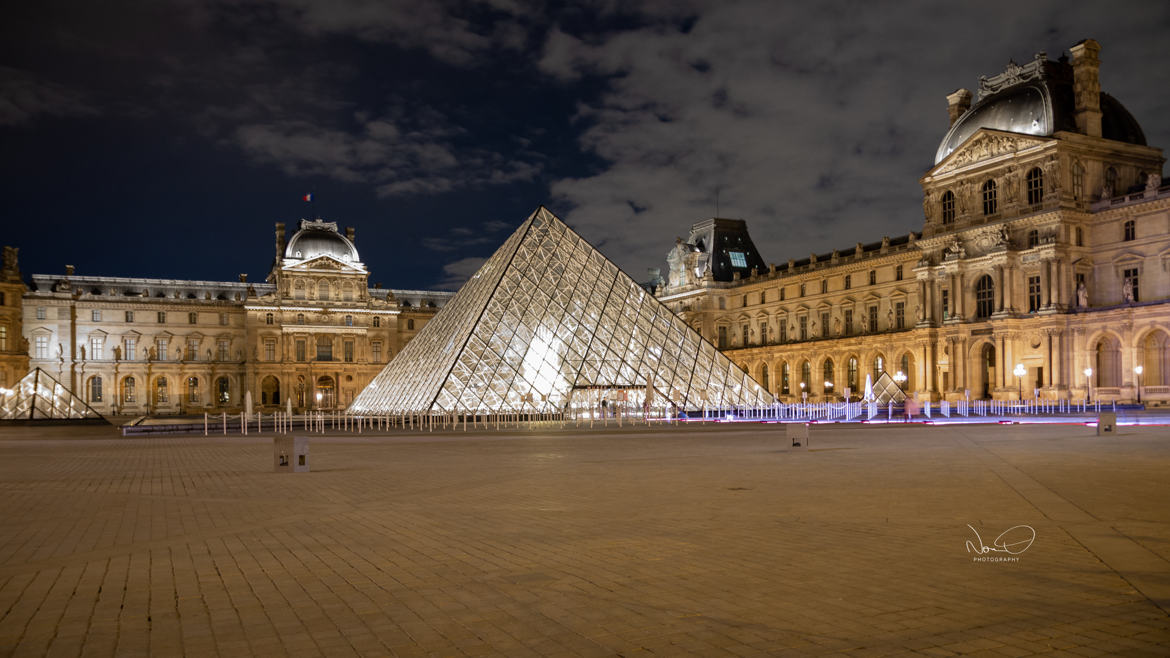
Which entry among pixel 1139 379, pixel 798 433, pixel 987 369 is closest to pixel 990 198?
pixel 987 369

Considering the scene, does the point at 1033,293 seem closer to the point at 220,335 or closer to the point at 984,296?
the point at 984,296

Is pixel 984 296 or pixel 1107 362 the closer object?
pixel 1107 362

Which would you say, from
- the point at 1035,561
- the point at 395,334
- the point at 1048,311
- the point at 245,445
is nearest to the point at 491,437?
the point at 245,445

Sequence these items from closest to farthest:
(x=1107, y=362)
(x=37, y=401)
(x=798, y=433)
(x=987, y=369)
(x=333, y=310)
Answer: (x=798, y=433) < (x=37, y=401) < (x=1107, y=362) < (x=987, y=369) < (x=333, y=310)

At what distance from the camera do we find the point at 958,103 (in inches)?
1893

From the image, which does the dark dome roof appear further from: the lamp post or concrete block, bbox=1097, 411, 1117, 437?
concrete block, bbox=1097, 411, 1117, 437

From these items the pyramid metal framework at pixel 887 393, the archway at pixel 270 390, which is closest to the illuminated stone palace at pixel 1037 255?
the pyramid metal framework at pixel 887 393

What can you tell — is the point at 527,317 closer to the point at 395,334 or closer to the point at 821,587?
the point at 821,587

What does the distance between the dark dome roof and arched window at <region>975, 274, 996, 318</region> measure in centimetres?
718

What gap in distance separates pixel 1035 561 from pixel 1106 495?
152 inches

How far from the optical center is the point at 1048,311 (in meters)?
39.3

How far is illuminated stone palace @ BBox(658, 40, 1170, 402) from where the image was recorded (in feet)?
125

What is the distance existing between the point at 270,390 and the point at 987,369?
53055 millimetres

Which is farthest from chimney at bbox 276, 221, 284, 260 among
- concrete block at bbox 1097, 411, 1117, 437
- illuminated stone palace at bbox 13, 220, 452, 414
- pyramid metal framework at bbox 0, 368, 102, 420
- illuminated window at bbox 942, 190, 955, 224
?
Result: concrete block at bbox 1097, 411, 1117, 437
